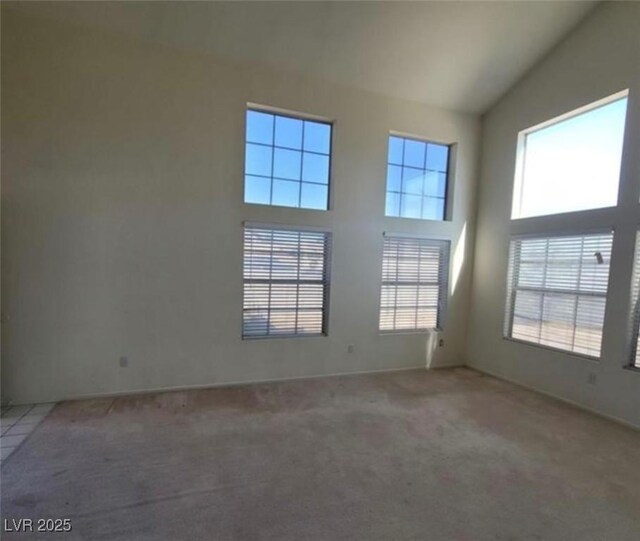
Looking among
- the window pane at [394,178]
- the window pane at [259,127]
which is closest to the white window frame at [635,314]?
the window pane at [394,178]

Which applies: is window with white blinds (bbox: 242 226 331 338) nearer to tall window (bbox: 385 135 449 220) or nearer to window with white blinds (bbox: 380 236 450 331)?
window with white blinds (bbox: 380 236 450 331)

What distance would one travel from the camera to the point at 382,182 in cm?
447

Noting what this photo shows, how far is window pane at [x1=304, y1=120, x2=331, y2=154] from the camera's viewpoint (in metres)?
4.18

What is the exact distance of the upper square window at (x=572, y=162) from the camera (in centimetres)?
351

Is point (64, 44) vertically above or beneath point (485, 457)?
above

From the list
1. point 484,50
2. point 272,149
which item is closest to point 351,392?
point 272,149

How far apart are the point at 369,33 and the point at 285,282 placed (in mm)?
2890

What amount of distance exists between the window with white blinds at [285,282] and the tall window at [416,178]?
4.03ft

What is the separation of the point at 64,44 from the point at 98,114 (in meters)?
0.66

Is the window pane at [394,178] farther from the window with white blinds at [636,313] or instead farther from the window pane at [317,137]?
the window with white blinds at [636,313]

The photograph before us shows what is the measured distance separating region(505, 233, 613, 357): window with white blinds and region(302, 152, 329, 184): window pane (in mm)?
2674

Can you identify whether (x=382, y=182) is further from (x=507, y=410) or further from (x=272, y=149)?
(x=507, y=410)

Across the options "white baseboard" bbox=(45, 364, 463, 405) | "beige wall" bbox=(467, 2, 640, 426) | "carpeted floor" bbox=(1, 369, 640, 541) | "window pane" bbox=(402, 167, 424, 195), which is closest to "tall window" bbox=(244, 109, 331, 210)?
"window pane" bbox=(402, 167, 424, 195)

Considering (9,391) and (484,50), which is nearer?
(9,391)
